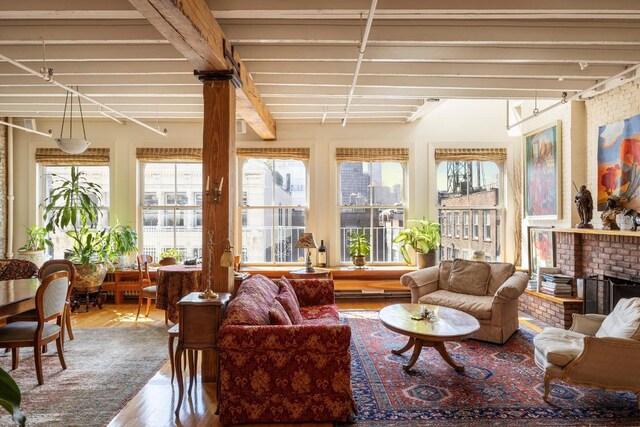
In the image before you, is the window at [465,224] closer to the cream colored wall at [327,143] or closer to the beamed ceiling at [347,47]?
the cream colored wall at [327,143]

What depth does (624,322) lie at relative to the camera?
120 inches

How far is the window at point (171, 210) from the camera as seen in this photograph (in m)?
6.96

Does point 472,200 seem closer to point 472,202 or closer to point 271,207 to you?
point 472,202

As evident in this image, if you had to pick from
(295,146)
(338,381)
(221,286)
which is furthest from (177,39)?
(295,146)

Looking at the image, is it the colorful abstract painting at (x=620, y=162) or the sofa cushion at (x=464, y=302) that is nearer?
the sofa cushion at (x=464, y=302)

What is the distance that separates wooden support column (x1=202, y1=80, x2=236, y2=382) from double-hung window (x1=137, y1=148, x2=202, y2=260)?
3.70 m

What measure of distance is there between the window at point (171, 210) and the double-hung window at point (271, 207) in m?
0.88

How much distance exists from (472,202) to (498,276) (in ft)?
7.36

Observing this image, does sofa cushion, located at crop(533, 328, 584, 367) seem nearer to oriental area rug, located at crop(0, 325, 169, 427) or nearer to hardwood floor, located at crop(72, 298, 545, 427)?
hardwood floor, located at crop(72, 298, 545, 427)

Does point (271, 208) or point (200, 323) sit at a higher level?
point (271, 208)

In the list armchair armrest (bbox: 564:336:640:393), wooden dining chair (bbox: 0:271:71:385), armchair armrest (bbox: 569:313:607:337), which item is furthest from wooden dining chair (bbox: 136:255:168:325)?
armchair armrest (bbox: 569:313:607:337)

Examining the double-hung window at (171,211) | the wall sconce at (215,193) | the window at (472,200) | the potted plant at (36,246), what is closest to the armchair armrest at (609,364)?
the wall sconce at (215,193)

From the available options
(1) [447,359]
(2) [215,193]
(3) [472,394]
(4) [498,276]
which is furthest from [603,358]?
(2) [215,193]

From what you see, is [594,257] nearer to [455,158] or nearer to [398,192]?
[455,158]
